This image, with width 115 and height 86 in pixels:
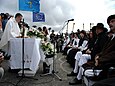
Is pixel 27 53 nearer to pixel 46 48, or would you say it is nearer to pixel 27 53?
pixel 27 53

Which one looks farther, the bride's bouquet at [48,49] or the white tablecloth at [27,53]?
the bride's bouquet at [48,49]

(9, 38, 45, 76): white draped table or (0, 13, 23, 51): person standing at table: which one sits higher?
(0, 13, 23, 51): person standing at table

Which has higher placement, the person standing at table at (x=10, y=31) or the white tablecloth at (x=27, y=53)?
the person standing at table at (x=10, y=31)

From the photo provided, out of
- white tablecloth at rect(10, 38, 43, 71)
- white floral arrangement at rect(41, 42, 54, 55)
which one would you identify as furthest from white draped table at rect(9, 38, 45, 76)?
white floral arrangement at rect(41, 42, 54, 55)

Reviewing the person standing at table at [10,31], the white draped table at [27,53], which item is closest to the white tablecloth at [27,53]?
the white draped table at [27,53]

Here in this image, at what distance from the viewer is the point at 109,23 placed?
10.0ft

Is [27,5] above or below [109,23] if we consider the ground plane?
above

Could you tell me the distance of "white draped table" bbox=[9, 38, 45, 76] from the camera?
4.43 m

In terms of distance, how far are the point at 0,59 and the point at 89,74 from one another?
1372 millimetres

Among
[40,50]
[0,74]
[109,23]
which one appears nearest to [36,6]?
[40,50]

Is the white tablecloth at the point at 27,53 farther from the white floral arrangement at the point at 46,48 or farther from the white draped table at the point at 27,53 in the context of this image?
the white floral arrangement at the point at 46,48

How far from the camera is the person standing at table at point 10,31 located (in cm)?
480

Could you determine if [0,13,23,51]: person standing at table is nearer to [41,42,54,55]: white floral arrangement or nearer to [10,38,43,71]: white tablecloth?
[10,38,43,71]: white tablecloth

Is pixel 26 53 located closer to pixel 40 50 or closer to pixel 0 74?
pixel 40 50
